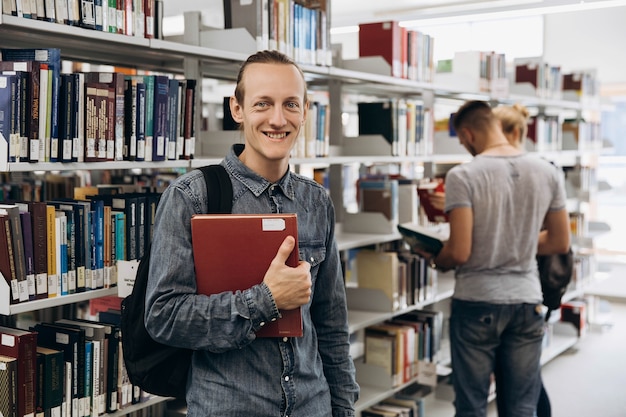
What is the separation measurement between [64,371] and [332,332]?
0.93 meters

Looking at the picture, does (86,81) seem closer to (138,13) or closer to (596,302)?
(138,13)

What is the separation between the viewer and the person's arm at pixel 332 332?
6.08 ft

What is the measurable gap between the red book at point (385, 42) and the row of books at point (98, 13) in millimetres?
1620

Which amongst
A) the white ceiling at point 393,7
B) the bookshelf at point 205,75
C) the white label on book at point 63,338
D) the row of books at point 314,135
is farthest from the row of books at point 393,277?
the white ceiling at point 393,7

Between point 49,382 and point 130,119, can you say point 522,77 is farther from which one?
point 49,382

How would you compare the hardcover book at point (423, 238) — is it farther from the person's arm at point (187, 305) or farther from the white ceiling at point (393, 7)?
the white ceiling at point (393, 7)

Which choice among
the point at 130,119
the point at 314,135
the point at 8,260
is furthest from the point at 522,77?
the point at 8,260

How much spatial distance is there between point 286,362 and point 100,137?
1.03m

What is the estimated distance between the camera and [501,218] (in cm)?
301

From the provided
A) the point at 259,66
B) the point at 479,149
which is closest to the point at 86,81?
the point at 259,66

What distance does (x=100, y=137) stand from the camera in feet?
7.48

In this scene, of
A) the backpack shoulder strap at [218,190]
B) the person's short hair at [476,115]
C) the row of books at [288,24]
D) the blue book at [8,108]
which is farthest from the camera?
the person's short hair at [476,115]

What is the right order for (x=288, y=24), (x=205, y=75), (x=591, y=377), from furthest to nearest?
(x=591, y=377), (x=205, y=75), (x=288, y=24)

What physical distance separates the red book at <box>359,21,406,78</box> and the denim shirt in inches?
85.2
